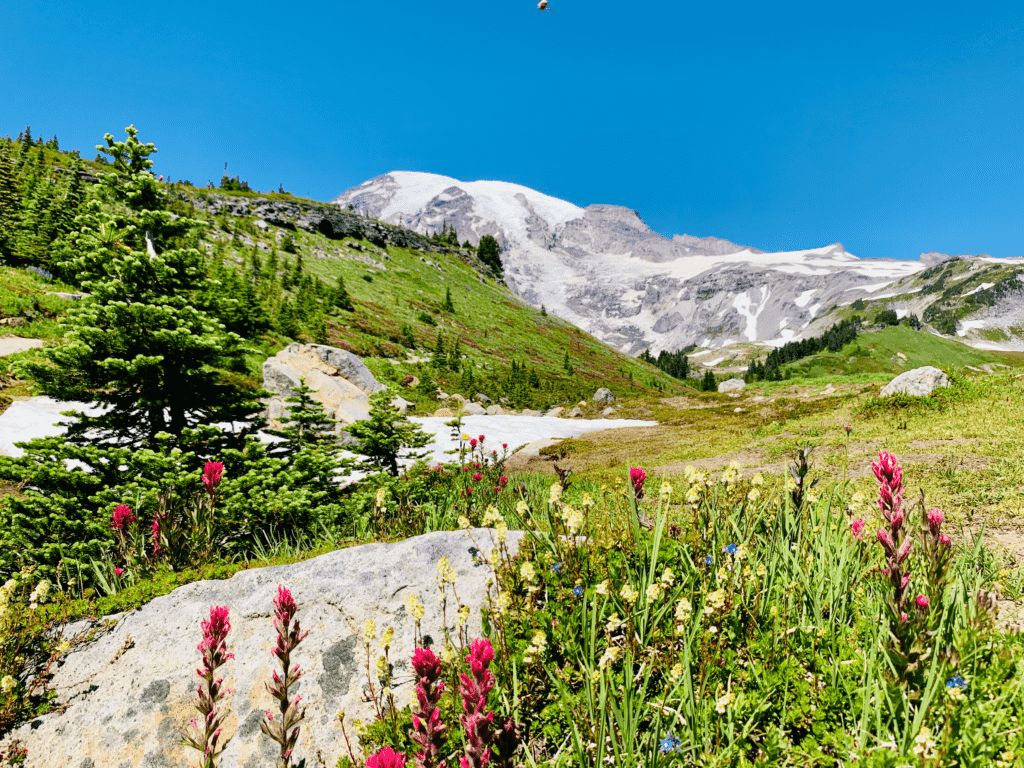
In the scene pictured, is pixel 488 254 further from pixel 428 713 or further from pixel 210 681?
pixel 428 713

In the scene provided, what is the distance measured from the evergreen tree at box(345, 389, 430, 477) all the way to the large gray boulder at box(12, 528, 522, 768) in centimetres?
412

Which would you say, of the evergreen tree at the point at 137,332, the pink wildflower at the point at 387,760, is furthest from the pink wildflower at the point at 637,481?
the evergreen tree at the point at 137,332

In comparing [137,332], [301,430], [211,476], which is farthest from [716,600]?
[137,332]

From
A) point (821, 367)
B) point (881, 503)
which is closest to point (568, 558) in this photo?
point (881, 503)

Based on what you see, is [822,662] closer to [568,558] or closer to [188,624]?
[568,558]

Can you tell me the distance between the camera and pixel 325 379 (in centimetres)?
2061

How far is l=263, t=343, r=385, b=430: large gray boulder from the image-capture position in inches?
742

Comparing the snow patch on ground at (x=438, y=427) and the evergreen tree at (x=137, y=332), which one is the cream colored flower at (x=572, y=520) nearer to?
the snow patch on ground at (x=438, y=427)

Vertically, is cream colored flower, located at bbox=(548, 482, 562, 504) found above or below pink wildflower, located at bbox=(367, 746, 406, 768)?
above

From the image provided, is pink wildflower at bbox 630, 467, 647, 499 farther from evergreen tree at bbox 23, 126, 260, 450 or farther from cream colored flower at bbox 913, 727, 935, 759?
evergreen tree at bbox 23, 126, 260, 450

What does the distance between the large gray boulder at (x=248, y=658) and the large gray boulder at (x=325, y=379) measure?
14.6 meters

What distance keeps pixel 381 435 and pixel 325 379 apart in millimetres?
14107

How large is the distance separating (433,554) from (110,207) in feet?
27.7

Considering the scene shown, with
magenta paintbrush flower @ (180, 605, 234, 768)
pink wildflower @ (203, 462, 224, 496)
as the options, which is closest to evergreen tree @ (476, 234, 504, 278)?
pink wildflower @ (203, 462, 224, 496)
